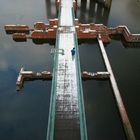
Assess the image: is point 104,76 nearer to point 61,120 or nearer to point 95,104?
point 95,104

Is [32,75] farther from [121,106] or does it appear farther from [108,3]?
[108,3]

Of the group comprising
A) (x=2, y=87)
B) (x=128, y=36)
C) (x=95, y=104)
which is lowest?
(x=95, y=104)

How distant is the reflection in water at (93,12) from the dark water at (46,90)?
4.74ft

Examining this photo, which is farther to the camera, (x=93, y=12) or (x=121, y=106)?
(x=93, y=12)

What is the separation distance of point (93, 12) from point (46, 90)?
3147 cm

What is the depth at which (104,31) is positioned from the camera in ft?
138

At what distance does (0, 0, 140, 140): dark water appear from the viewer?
26.2 metres

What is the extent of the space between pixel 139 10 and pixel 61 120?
146ft

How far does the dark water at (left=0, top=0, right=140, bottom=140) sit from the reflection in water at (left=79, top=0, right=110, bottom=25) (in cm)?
144

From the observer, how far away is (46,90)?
31.4 m

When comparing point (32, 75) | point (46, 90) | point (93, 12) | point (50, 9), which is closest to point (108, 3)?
point (93, 12)

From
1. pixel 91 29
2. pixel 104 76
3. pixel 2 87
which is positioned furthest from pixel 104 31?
pixel 2 87

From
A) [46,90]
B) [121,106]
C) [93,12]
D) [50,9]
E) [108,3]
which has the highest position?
[108,3]

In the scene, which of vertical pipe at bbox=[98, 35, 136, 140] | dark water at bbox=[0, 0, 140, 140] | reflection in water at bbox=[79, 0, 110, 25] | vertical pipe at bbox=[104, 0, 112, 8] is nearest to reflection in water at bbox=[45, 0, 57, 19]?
dark water at bbox=[0, 0, 140, 140]
